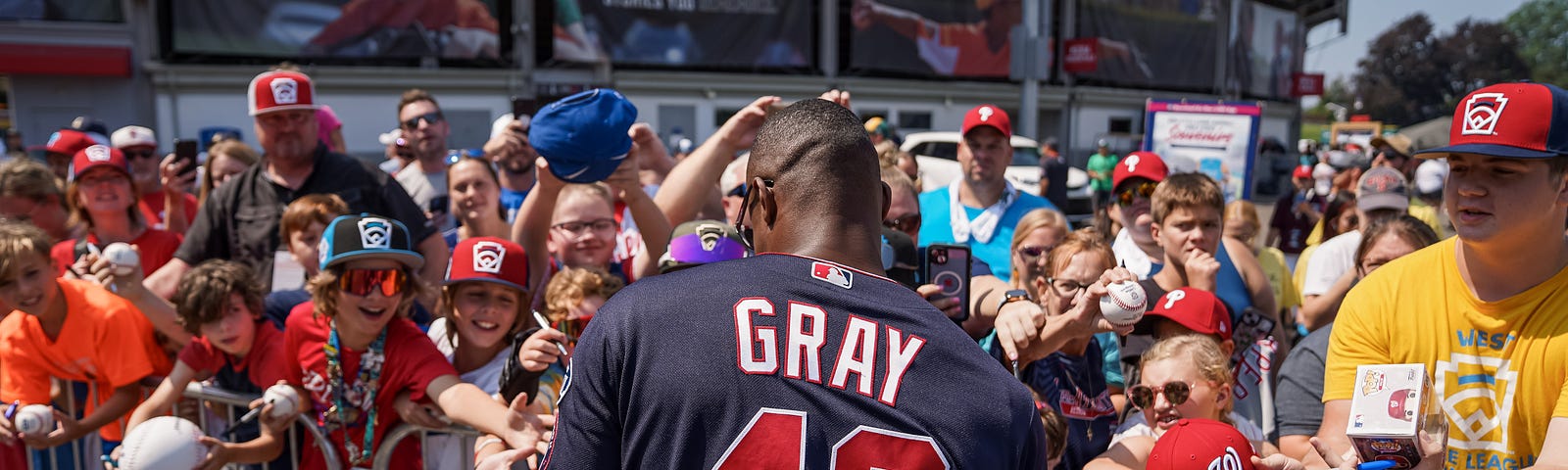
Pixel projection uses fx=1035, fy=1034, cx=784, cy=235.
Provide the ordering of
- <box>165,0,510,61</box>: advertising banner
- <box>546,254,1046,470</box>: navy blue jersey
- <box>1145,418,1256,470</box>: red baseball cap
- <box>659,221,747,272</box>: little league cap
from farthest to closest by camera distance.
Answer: <box>165,0,510,61</box>: advertising banner < <box>659,221,747,272</box>: little league cap < <box>1145,418,1256,470</box>: red baseball cap < <box>546,254,1046,470</box>: navy blue jersey

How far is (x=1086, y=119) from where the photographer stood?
30.3 meters

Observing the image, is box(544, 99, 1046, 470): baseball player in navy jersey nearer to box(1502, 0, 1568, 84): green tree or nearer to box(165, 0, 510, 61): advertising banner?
box(165, 0, 510, 61): advertising banner

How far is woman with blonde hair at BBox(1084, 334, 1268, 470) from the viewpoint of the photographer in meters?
2.89

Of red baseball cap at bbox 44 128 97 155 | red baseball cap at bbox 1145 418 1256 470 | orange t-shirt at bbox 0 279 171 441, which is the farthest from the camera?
red baseball cap at bbox 44 128 97 155

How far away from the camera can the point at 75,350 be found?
12.8 ft

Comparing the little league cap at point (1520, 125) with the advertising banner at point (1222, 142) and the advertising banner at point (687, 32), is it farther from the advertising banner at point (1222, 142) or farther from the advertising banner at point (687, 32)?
the advertising banner at point (687, 32)

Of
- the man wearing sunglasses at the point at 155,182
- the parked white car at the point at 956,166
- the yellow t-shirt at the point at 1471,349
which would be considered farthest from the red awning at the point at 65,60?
the yellow t-shirt at the point at 1471,349

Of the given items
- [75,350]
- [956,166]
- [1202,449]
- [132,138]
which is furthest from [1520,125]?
[956,166]

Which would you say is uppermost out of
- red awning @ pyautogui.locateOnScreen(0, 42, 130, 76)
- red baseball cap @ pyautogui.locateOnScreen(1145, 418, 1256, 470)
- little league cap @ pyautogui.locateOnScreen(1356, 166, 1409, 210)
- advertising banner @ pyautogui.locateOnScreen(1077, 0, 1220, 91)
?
advertising banner @ pyautogui.locateOnScreen(1077, 0, 1220, 91)

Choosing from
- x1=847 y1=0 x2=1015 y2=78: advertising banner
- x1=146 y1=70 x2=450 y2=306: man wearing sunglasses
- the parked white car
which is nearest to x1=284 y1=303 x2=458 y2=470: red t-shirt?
x1=146 y1=70 x2=450 y2=306: man wearing sunglasses

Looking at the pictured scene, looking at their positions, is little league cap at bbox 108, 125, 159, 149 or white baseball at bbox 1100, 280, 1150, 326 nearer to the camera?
white baseball at bbox 1100, 280, 1150, 326

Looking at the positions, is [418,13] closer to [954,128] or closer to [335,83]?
[335,83]

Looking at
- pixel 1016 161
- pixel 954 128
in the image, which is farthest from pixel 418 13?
pixel 954 128

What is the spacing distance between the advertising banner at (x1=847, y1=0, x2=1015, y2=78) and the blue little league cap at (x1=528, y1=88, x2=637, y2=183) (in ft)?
70.9
